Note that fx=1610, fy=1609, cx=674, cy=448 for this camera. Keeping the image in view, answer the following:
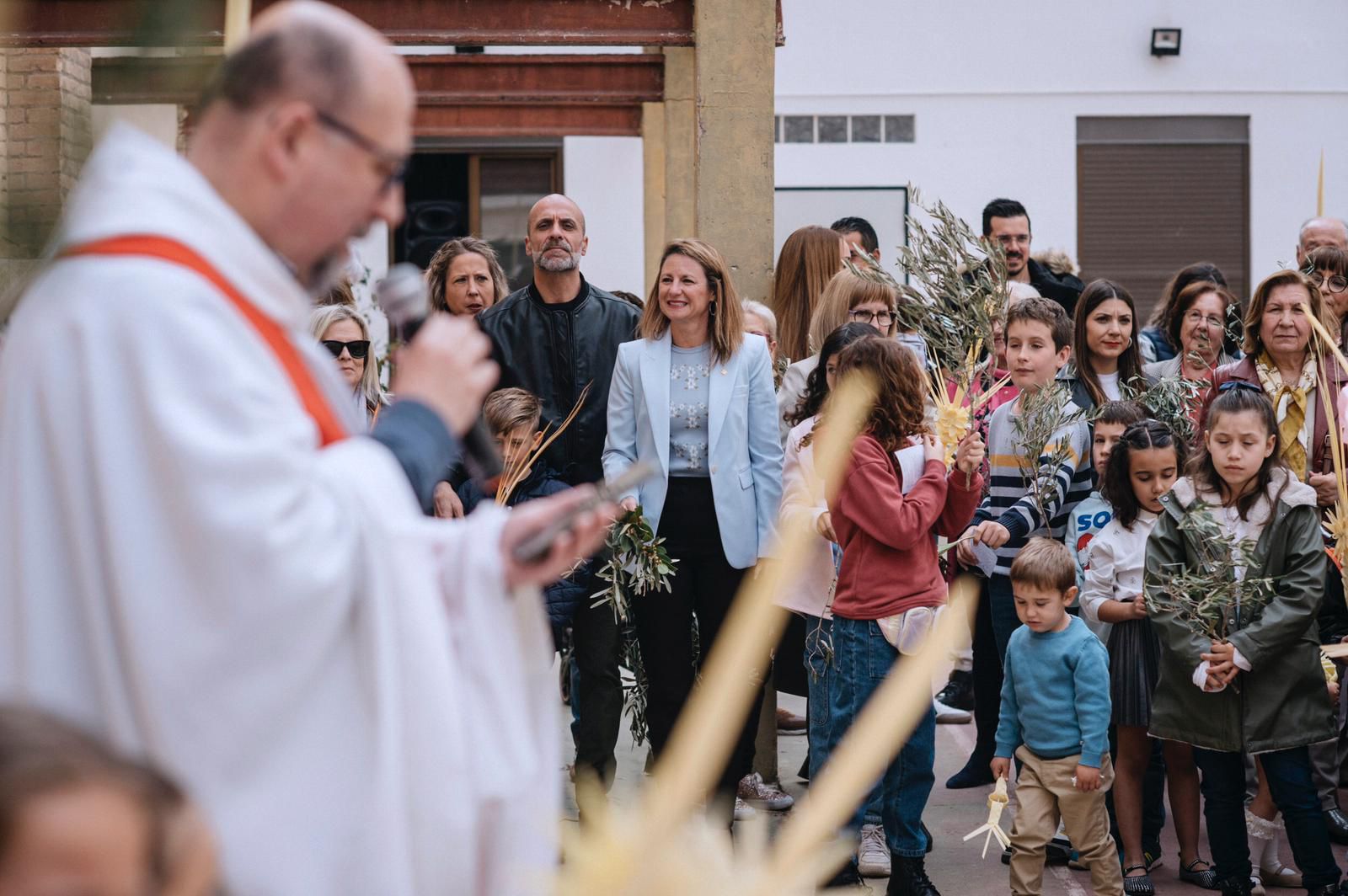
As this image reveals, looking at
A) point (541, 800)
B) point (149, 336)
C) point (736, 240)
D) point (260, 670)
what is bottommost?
point (541, 800)

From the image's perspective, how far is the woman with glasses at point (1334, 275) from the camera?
22.0 feet

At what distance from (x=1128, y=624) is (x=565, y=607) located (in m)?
2.05

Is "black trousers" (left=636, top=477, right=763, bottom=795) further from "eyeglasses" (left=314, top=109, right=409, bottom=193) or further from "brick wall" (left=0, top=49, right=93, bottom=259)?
"brick wall" (left=0, top=49, right=93, bottom=259)

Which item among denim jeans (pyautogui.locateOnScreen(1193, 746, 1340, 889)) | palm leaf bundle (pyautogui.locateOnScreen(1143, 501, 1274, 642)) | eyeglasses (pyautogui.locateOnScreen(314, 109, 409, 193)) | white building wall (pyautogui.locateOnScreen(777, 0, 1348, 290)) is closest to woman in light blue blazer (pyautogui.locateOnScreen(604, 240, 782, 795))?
palm leaf bundle (pyautogui.locateOnScreen(1143, 501, 1274, 642))

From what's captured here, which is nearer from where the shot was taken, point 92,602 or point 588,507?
point 92,602

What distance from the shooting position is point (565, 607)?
5883mm

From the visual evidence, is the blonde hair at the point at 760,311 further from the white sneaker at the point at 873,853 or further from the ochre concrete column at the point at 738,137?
the white sneaker at the point at 873,853

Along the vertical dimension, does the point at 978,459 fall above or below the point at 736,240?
below

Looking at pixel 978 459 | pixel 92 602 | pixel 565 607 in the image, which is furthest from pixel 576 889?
pixel 565 607

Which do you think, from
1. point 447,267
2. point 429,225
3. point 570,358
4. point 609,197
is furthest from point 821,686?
point 429,225

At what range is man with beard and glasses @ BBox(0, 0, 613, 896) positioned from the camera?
1736mm

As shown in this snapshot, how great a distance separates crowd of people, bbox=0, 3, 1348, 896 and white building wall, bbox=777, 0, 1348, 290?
6.44 meters

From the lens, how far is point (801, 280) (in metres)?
6.99

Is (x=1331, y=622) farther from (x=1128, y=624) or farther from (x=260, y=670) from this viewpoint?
(x=260, y=670)
